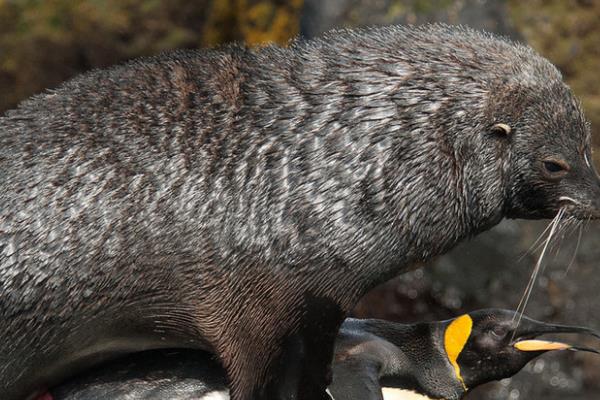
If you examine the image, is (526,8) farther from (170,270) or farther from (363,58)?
(170,270)

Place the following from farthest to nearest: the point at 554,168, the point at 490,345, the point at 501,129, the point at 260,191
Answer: the point at 490,345 < the point at 554,168 < the point at 501,129 < the point at 260,191

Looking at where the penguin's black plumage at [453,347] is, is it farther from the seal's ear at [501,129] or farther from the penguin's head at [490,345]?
the seal's ear at [501,129]

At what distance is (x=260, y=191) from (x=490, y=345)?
1.98 meters

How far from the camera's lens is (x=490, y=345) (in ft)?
25.0

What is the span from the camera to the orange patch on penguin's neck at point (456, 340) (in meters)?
7.60

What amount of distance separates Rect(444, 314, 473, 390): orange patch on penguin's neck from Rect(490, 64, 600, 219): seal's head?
987 millimetres

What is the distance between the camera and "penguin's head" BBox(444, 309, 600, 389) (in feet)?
25.0

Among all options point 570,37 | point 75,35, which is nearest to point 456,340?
point 570,37

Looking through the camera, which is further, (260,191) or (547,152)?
(547,152)

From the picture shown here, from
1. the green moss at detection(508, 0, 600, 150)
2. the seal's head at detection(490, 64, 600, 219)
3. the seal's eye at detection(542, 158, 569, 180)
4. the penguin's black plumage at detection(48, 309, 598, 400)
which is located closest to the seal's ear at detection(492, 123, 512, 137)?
the seal's head at detection(490, 64, 600, 219)

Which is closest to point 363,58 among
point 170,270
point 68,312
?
point 170,270

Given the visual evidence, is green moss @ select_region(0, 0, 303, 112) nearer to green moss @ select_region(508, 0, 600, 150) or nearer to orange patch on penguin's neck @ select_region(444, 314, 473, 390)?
green moss @ select_region(508, 0, 600, 150)

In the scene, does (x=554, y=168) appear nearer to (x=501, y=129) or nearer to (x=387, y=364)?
(x=501, y=129)

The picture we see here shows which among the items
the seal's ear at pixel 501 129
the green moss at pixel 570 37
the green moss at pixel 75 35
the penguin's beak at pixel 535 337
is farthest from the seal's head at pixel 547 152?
the green moss at pixel 75 35
